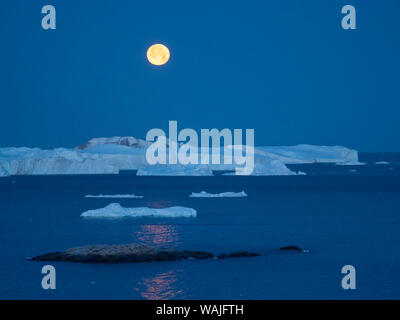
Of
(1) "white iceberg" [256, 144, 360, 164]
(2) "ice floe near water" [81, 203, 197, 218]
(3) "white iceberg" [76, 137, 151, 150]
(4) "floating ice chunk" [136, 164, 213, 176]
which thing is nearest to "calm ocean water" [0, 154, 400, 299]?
(2) "ice floe near water" [81, 203, 197, 218]

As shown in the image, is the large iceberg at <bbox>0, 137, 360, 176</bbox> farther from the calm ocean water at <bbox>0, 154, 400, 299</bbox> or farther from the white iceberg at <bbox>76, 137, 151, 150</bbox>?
the calm ocean water at <bbox>0, 154, 400, 299</bbox>

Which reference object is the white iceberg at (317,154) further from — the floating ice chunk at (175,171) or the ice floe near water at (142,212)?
the ice floe near water at (142,212)

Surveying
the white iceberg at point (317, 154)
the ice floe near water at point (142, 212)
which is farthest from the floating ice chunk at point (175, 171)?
the white iceberg at point (317, 154)

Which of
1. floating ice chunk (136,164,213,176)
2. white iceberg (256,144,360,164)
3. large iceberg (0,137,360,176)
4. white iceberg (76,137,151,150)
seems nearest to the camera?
floating ice chunk (136,164,213,176)

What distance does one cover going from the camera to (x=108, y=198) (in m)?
51.7

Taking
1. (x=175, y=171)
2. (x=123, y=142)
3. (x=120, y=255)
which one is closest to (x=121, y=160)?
(x=123, y=142)

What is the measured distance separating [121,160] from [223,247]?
89.3 metres

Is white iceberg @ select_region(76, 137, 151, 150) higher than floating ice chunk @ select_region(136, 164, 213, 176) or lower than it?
higher

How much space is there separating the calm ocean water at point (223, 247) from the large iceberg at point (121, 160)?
3274 centimetres

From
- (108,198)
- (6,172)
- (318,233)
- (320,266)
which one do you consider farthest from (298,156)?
(320,266)

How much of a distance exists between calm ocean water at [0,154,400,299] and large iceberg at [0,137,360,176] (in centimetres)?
3274

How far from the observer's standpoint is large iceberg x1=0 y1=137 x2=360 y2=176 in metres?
80.2

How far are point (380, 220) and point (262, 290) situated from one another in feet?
63.5

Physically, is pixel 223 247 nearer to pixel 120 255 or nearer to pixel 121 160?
pixel 120 255
